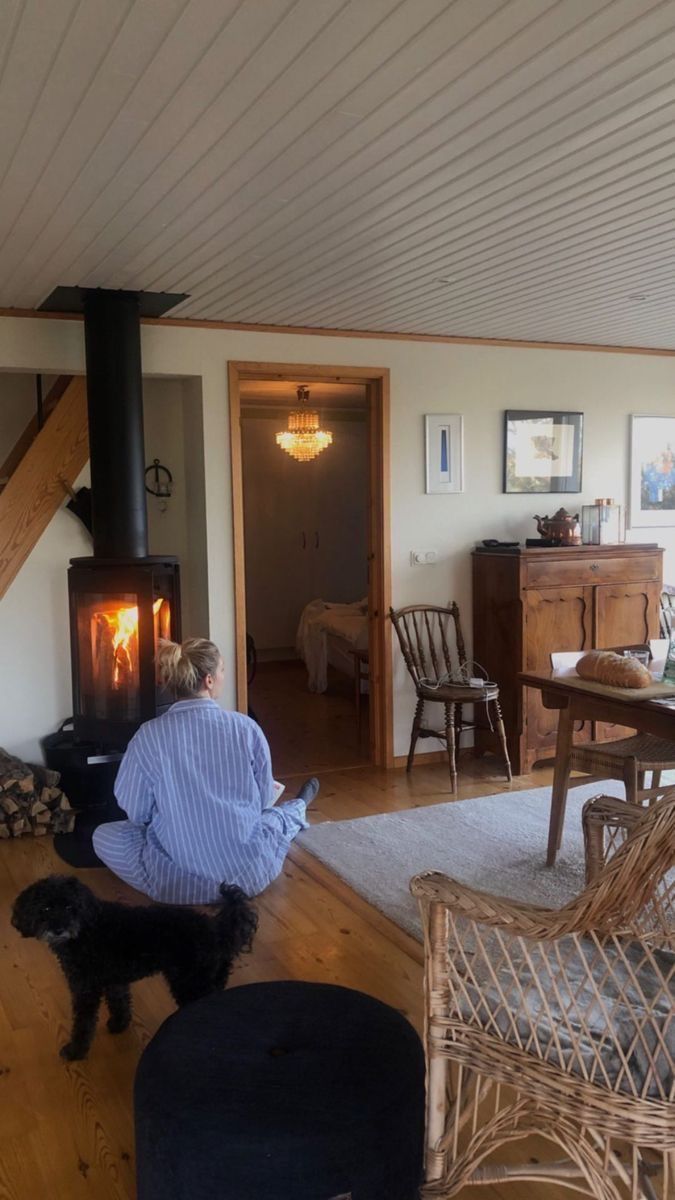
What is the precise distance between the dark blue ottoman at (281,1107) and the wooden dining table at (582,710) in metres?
1.59

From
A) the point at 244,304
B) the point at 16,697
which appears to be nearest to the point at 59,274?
the point at 244,304

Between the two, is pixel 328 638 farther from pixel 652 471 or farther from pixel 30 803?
pixel 30 803

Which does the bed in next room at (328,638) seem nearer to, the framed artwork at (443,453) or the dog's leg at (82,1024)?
the framed artwork at (443,453)

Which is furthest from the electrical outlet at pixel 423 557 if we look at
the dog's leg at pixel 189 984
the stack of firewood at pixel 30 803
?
the dog's leg at pixel 189 984

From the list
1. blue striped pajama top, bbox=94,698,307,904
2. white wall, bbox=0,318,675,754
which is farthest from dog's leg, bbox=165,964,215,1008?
white wall, bbox=0,318,675,754

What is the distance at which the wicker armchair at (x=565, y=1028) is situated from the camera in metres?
1.53

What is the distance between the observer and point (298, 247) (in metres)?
3.35

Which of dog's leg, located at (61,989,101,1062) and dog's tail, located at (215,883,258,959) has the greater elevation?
dog's tail, located at (215,883,258,959)

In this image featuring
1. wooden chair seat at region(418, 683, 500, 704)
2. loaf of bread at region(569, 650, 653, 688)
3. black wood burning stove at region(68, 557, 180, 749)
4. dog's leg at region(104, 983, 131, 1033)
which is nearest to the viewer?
dog's leg at region(104, 983, 131, 1033)

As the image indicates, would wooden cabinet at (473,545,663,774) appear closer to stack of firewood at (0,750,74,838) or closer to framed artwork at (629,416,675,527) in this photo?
framed artwork at (629,416,675,527)

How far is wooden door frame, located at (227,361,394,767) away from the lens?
15.7 ft

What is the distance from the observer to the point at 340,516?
886 cm

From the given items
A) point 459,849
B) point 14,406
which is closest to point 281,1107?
point 459,849

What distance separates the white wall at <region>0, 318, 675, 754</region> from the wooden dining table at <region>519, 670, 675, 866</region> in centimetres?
163
